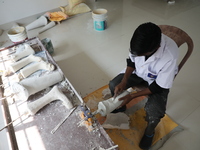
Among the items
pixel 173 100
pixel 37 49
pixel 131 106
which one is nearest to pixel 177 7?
pixel 173 100

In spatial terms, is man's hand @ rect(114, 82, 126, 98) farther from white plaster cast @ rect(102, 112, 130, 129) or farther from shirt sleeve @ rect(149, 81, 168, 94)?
white plaster cast @ rect(102, 112, 130, 129)

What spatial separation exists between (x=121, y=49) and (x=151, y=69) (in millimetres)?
1192

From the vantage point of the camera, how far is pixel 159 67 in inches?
40.1

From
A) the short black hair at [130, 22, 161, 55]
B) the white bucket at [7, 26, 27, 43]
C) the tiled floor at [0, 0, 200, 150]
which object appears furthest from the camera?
the white bucket at [7, 26, 27, 43]

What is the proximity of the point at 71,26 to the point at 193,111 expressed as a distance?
2196 mm

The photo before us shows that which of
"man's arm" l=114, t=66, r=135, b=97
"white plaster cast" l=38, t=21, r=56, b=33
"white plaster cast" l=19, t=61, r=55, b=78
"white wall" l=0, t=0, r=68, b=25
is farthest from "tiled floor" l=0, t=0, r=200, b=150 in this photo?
"man's arm" l=114, t=66, r=135, b=97

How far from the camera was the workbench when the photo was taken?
1000 millimetres

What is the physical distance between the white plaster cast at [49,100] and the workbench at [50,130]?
0.03 metres

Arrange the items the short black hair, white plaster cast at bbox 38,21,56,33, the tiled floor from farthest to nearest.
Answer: white plaster cast at bbox 38,21,56,33
the tiled floor
the short black hair

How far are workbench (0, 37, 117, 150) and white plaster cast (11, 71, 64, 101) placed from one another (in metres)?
0.06

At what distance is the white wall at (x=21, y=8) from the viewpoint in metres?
2.53

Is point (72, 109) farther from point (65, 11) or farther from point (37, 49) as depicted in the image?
point (65, 11)

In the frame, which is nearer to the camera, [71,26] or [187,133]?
[187,133]

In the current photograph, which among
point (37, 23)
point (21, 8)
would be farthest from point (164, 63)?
point (21, 8)
